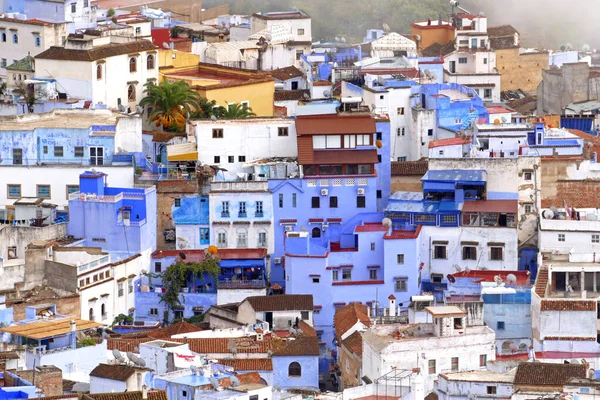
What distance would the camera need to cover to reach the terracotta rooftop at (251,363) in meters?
67.3

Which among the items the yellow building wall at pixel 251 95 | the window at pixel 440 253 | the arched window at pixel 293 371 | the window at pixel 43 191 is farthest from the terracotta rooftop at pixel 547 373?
the yellow building wall at pixel 251 95

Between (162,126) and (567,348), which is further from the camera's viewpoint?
(162,126)

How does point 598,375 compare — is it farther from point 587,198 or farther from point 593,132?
point 593,132

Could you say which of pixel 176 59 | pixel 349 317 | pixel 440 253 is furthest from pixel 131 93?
pixel 349 317

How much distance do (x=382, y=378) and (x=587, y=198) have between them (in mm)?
20364

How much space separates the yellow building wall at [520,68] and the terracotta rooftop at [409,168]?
880 inches

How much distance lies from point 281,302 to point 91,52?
1741 cm

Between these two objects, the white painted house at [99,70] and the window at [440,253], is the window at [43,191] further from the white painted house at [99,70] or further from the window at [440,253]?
the window at [440,253]

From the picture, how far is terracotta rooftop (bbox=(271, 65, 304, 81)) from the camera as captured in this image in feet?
309

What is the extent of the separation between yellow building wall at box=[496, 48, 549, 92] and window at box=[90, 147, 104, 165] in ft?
93.3

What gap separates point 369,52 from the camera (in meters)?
101

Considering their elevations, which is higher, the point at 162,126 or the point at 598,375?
the point at 162,126

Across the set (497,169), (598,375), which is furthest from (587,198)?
(598,375)

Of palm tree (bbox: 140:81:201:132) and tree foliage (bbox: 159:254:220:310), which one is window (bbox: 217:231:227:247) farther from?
palm tree (bbox: 140:81:201:132)
